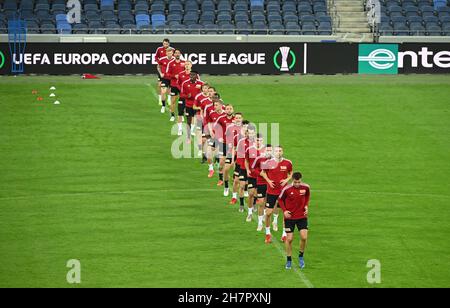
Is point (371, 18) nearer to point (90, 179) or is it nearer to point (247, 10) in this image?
point (247, 10)

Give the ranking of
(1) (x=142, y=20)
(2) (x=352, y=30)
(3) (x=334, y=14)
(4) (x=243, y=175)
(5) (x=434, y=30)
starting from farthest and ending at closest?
(3) (x=334, y=14) < (2) (x=352, y=30) < (5) (x=434, y=30) < (1) (x=142, y=20) < (4) (x=243, y=175)

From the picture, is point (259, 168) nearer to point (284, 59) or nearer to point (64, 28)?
point (284, 59)

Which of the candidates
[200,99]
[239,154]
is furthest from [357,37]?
[239,154]

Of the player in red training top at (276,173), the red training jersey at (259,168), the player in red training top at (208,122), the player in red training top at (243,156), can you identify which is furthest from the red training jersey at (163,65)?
the player in red training top at (276,173)

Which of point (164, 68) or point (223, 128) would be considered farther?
point (164, 68)

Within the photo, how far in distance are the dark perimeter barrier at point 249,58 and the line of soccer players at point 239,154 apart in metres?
8.02

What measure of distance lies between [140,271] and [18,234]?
4.59 metres

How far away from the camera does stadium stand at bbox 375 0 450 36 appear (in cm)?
5788

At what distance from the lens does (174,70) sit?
134 ft

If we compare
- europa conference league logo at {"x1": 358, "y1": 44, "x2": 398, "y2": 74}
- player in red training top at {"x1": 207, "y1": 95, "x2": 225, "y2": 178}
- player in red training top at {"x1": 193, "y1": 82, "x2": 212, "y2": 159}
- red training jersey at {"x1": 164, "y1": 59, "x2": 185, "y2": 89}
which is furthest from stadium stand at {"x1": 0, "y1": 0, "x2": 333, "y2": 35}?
player in red training top at {"x1": 207, "y1": 95, "x2": 225, "y2": 178}

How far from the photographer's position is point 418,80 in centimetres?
5209

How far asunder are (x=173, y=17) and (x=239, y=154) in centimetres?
Result: 2683
